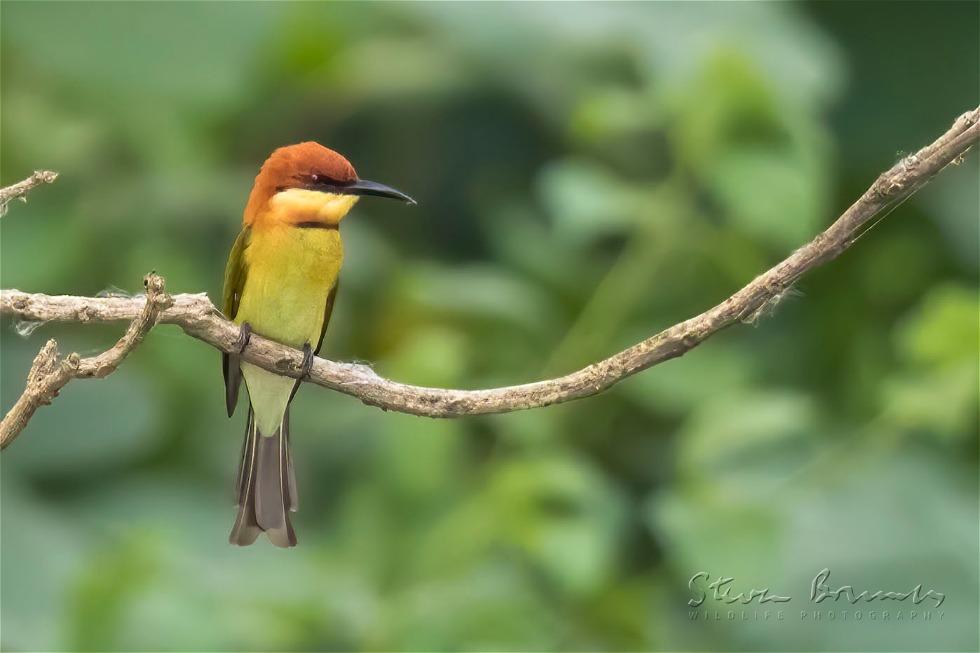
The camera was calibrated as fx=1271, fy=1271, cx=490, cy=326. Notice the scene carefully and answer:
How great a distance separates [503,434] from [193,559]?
53cm

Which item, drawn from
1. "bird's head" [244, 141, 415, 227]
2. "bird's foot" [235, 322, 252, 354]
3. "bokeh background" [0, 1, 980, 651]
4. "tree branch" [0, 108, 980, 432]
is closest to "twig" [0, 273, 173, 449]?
"tree branch" [0, 108, 980, 432]

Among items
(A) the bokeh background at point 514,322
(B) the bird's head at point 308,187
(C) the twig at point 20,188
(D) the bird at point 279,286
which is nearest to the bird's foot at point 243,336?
(D) the bird at point 279,286

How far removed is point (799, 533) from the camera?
1.96m

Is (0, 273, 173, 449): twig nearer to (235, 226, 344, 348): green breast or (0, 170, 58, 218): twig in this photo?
(0, 170, 58, 218): twig

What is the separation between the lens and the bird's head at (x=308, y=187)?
1.15 metres

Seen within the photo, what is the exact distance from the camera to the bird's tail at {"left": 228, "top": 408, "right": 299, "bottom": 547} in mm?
1137

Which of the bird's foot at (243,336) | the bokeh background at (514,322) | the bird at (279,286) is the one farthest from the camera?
the bokeh background at (514,322)

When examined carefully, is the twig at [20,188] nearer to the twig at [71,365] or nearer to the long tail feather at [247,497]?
the twig at [71,365]

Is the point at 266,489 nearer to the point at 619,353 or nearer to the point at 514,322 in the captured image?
the point at 619,353

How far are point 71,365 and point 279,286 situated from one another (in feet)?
1.41

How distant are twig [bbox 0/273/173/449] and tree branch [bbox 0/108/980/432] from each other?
0.07 feet

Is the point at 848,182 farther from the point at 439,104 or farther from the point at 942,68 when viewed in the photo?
the point at 439,104

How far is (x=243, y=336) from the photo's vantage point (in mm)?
1110

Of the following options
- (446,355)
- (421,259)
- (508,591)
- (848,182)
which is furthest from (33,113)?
(848,182)
